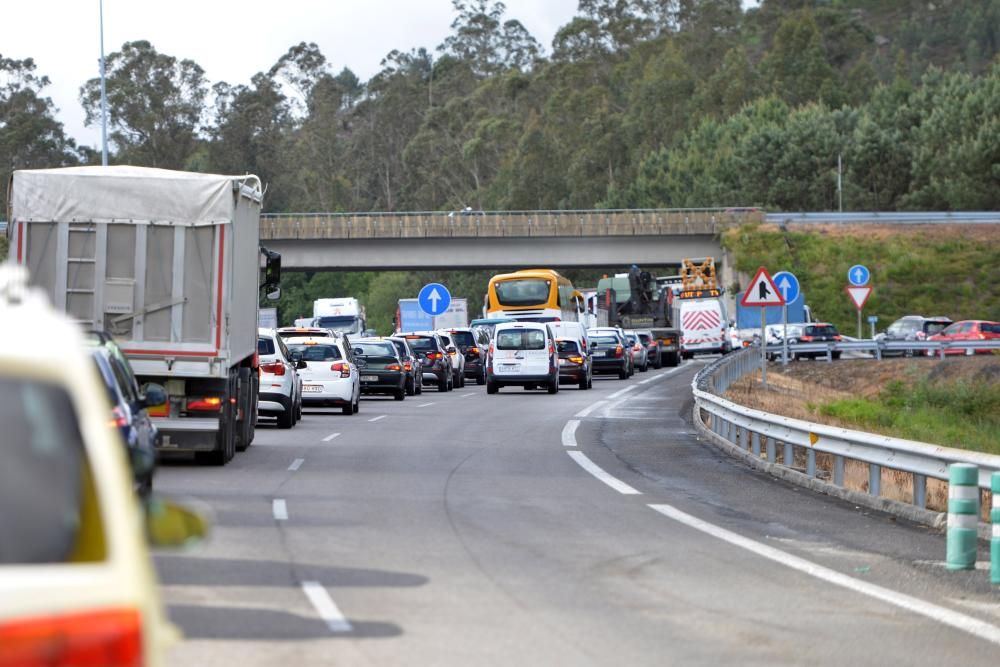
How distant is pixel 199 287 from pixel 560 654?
12190mm

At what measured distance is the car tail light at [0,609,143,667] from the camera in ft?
11.5

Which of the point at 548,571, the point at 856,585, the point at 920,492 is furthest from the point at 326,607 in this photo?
the point at 920,492

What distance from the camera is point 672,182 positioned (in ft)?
404

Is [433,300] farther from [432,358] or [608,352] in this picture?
[608,352]

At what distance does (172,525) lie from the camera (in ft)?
15.8

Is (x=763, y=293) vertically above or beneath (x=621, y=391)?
above

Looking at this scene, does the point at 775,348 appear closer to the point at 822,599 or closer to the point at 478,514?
the point at 478,514

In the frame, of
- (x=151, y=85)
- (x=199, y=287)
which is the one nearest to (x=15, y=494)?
(x=199, y=287)

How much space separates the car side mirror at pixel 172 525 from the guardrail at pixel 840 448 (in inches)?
396

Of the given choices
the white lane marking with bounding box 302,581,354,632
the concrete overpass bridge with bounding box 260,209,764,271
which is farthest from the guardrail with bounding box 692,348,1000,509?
the concrete overpass bridge with bounding box 260,209,764,271

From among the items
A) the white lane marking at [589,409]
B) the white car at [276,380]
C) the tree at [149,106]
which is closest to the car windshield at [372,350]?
the white lane marking at [589,409]

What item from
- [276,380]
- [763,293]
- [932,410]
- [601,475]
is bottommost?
[932,410]

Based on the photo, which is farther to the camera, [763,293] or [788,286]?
[788,286]

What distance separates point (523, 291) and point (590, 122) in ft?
250
